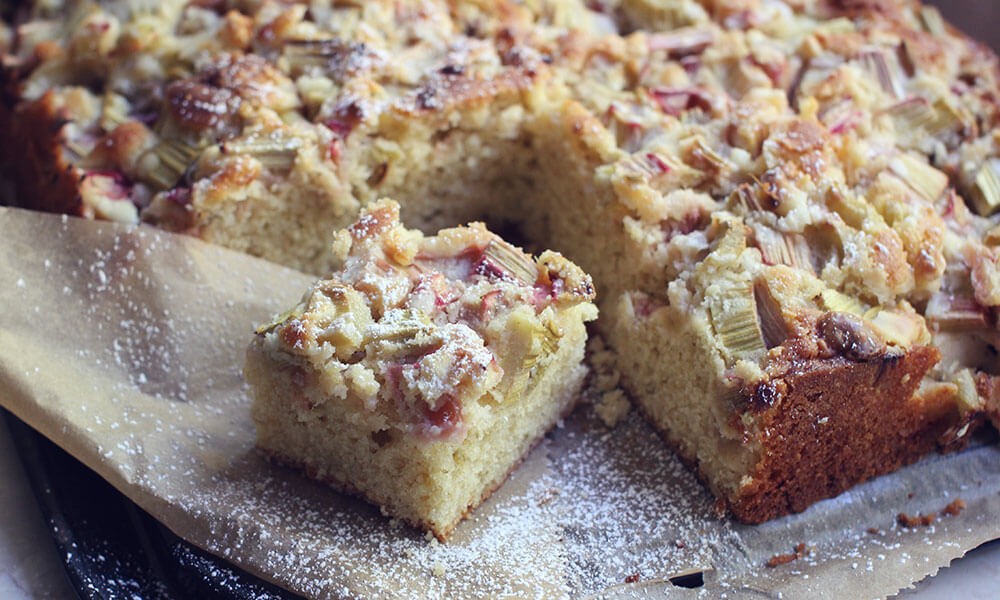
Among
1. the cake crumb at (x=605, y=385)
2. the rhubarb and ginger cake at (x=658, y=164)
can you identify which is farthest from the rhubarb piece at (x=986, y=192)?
the cake crumb at (x=605, y=385)

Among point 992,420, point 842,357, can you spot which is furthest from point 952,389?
point 842,357

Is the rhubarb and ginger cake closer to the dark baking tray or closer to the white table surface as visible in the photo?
the white table surface

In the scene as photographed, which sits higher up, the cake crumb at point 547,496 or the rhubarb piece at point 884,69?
the rhubarb piece at point 884,69

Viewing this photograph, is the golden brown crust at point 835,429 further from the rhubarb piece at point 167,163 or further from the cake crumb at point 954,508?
the rhubarb piece at point 167,163

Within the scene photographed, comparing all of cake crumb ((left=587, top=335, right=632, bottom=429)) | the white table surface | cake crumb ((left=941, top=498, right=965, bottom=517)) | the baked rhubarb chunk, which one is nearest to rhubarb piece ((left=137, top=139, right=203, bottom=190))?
the baked rhubarb chunk

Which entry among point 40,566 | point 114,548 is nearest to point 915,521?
point 114,548

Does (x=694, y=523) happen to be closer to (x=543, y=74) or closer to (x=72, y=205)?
(x=543, y=74)
